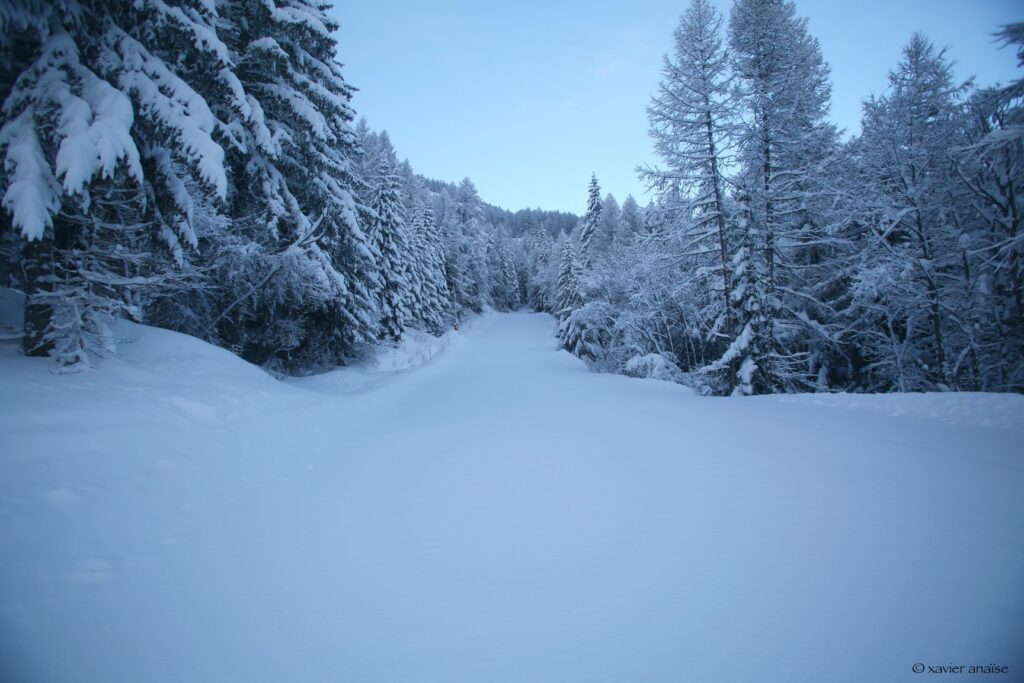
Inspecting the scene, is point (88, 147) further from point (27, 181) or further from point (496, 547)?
point (496, 547)

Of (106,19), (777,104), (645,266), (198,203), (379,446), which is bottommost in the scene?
(379,446)

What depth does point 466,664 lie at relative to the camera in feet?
6.26

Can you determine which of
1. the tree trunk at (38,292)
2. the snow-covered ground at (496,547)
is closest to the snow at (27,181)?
the tree trunk at (38,292)

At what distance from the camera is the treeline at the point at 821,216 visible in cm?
1015

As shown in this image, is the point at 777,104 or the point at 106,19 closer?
the point at 106,19

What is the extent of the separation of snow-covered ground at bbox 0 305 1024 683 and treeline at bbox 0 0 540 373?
1.80 meters

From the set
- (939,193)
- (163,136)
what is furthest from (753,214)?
(163,136)

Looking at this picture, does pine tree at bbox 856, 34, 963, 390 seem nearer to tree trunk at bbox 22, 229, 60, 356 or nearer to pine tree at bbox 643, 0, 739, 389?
pine tree at bbox 643, 0, 739, 389

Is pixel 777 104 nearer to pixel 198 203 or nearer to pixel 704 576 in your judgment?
pixel 704 576

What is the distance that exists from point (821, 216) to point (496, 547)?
1447 centimetres

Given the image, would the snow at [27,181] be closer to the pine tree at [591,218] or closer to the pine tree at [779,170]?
the pine tree at [779,170]

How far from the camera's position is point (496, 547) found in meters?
2.95

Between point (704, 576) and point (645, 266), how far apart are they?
37.1ft

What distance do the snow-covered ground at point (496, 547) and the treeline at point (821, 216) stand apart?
5749mm
